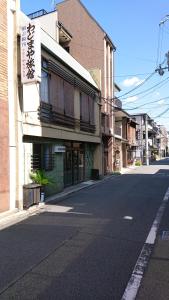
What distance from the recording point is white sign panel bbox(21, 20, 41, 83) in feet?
39.9

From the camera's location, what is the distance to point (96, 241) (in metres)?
8.08

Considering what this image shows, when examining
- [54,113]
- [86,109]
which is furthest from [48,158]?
[86,109]

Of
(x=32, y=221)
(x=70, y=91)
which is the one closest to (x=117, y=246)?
(x=32, y=221)

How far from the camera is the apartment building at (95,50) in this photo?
30.4m

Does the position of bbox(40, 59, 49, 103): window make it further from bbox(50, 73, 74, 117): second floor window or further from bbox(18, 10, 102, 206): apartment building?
bbox(50, 73, 74, 117): second floor window

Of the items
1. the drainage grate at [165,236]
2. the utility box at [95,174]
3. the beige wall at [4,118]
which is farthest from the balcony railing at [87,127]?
the drainage grate at [165,236]

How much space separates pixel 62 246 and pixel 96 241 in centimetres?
85

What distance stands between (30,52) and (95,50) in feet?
62.8

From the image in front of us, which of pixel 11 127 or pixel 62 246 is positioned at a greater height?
pixel 11 127

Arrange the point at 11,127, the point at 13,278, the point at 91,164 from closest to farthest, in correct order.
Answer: the point at 13,278 < the point at 11,127 < the point at 91,164

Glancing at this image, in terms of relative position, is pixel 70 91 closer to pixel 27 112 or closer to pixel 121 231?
pixel 27 112

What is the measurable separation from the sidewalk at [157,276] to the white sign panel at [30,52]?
22.7 feet

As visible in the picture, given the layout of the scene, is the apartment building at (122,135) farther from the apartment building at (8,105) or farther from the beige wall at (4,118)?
the beige wall at (4,118)

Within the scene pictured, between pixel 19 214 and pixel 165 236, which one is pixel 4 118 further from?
pixel 165 236
